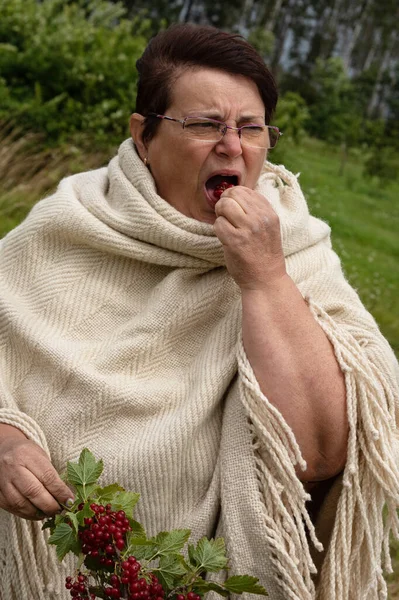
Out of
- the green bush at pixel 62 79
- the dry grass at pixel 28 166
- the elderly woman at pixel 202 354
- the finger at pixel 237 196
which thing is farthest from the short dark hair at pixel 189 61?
the green bush at pixel 62 79

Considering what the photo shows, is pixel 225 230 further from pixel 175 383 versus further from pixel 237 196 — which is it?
pixel 175 383

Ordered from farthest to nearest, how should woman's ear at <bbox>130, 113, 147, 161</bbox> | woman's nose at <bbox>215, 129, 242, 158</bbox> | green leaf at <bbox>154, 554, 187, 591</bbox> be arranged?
woman's ear at <bbox>130, 113, 147, 161</bbox>
woman's nose at <bbox>215, 129, 242, 158</bbox>
green leaf at <bbox>154, 554, 187, 591</bbox>

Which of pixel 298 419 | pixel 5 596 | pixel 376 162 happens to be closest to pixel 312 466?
pixel 298 419

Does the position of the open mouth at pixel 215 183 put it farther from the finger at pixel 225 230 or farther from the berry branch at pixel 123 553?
the berry branch at pixel 123 553

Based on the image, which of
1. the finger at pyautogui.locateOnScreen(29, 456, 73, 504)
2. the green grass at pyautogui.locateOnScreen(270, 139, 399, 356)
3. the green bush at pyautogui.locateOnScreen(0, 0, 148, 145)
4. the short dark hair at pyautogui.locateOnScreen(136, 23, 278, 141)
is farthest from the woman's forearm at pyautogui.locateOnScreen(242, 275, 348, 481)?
the green bush at pyautogui.locateOnScreen(0, 0, 148, 145)

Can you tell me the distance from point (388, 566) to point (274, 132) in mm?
1335

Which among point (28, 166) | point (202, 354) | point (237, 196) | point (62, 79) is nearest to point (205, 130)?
point (237, 196)

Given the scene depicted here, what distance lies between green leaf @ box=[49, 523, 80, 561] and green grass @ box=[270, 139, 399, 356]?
9.41 feet

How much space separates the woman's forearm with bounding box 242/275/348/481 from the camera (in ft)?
6.67

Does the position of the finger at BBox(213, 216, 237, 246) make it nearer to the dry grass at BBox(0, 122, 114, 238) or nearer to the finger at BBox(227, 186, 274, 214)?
the finger at BBox(227, 186, 274, 214)

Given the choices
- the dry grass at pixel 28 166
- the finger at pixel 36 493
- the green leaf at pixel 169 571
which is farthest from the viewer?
the dry grass at pixel 28 166

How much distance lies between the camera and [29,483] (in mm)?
2035

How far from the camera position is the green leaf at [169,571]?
1.73 m

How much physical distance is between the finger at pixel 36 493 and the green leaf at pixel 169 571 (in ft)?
1.26
